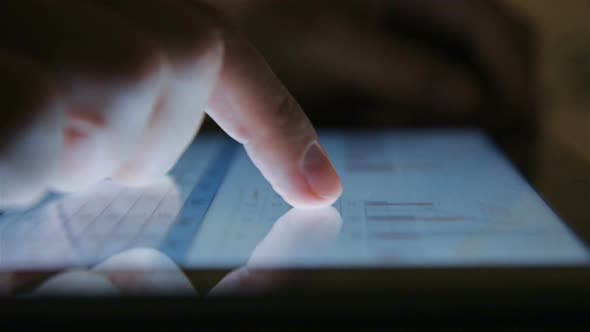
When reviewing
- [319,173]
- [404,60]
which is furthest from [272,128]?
[404,60]

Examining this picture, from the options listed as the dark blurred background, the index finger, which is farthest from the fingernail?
the dark blurred background

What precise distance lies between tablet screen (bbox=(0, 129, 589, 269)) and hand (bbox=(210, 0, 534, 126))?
0.33 meters

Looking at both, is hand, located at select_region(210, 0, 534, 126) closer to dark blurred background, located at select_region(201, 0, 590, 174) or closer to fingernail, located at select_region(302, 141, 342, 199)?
dark blurred background, located at select_region(201, 0, 590, 174)

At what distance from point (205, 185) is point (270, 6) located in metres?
0.56

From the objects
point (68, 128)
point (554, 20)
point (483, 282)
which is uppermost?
point (554, 20)

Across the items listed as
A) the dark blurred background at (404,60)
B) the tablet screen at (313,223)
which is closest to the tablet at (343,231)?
the tablet screen at (313,223)

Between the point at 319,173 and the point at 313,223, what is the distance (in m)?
0.05

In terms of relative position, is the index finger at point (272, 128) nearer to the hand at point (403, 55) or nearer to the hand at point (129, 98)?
the hand at point (129, 98)

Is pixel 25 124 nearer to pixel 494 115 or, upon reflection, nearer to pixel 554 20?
pixel 494 115

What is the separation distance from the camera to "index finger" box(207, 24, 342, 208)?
0.49m

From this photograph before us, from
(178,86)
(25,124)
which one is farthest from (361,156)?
(25,124)

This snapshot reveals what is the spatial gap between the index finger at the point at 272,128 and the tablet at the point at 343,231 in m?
0.02

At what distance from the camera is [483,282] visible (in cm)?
35

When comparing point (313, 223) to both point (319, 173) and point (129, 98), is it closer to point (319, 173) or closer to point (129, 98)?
point (319, 173)
